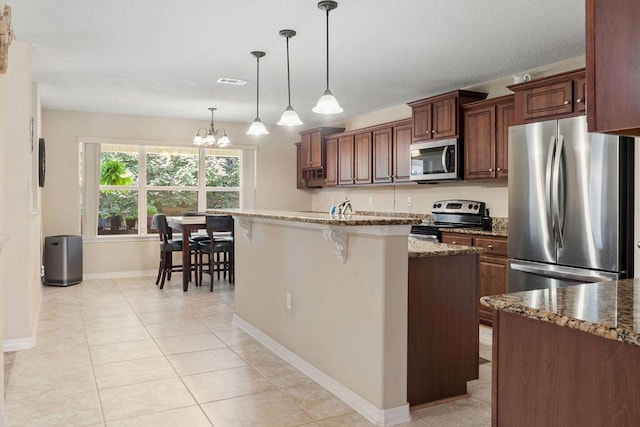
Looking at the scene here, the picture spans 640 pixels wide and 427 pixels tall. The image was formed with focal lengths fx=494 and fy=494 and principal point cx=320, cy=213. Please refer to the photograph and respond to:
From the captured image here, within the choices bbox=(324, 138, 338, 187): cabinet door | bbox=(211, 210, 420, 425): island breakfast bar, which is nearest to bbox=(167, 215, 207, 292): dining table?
bbox=(324, 138, 338, 187): cabinet door

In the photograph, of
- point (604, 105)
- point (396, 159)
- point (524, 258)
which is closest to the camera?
point (604, 105)

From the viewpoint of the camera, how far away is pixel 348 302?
2791mm

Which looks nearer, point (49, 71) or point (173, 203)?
point (49, 71)

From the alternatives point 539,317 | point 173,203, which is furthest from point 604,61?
point 173,203

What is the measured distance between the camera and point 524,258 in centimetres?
396

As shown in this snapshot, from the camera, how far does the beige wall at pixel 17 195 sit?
3.72 meters

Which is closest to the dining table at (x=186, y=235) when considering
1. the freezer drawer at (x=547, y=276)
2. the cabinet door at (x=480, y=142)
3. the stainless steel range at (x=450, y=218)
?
the stainless steel range at (x=450, y=218)

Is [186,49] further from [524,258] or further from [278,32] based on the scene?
[524,258]

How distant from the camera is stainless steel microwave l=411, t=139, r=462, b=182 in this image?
502cm

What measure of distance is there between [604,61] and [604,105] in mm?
114

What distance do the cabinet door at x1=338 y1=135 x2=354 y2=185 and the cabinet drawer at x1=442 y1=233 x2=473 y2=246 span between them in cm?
231

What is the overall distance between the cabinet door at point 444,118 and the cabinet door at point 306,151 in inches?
111

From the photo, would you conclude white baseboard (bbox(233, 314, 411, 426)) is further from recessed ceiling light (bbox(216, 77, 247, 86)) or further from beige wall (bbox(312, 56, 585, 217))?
beige wall (bbox(312, 56, 585, 217))

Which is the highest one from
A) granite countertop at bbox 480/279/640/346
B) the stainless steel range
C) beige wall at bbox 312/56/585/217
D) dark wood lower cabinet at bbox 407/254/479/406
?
beige wall at bbox 312/56/585/217
